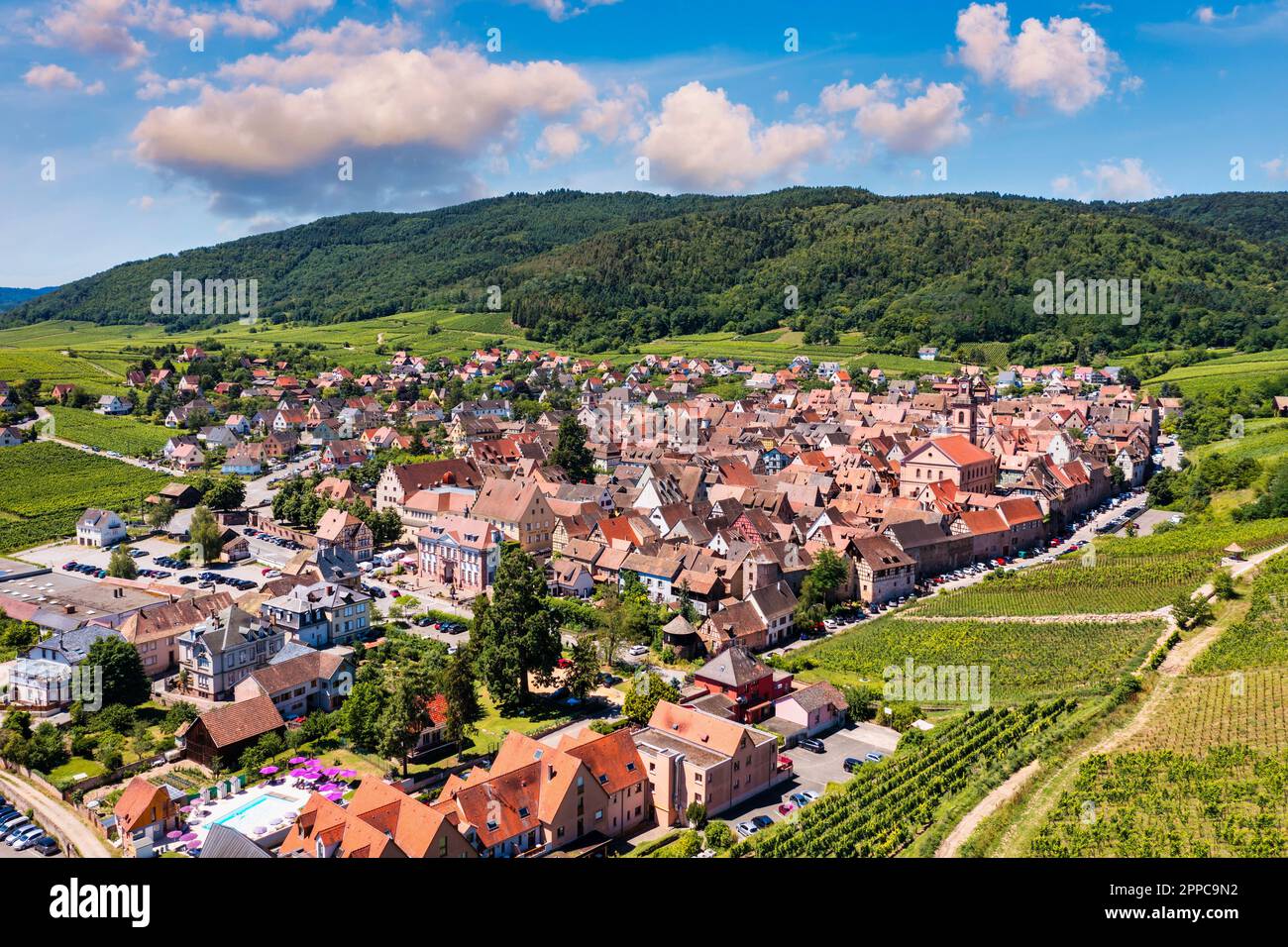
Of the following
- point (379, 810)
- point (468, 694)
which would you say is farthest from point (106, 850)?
point (468, 694)

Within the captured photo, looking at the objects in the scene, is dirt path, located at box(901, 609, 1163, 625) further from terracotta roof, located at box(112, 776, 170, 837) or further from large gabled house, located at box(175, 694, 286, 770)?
terracotta roof, located at box(112, 776, 170, 837)

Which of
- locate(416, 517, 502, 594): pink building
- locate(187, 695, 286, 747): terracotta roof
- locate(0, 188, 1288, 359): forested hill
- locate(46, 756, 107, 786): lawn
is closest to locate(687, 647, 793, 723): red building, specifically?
locate(187, 695, 286, 747): terracotta roof

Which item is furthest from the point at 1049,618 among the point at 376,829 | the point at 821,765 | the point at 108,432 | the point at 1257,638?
the point at 108,432

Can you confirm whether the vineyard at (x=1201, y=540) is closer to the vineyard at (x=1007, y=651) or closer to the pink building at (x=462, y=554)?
the vineyard at (x=1007, y=651)

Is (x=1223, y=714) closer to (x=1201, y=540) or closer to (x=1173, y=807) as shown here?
(x=1173, y=807)

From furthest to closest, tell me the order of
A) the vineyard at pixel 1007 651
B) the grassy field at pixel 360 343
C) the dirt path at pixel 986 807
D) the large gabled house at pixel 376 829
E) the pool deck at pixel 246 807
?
the grassy field at pixel 360 343
the vineyard at pixel 1007 651
the pool deck at pixel 246 807
the dirt path at pixel 986 807
the large gabled house at pixel 376 829

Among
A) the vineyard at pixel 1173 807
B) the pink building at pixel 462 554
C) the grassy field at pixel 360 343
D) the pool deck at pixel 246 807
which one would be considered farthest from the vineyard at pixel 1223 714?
the grassy field at pixel 360 343
